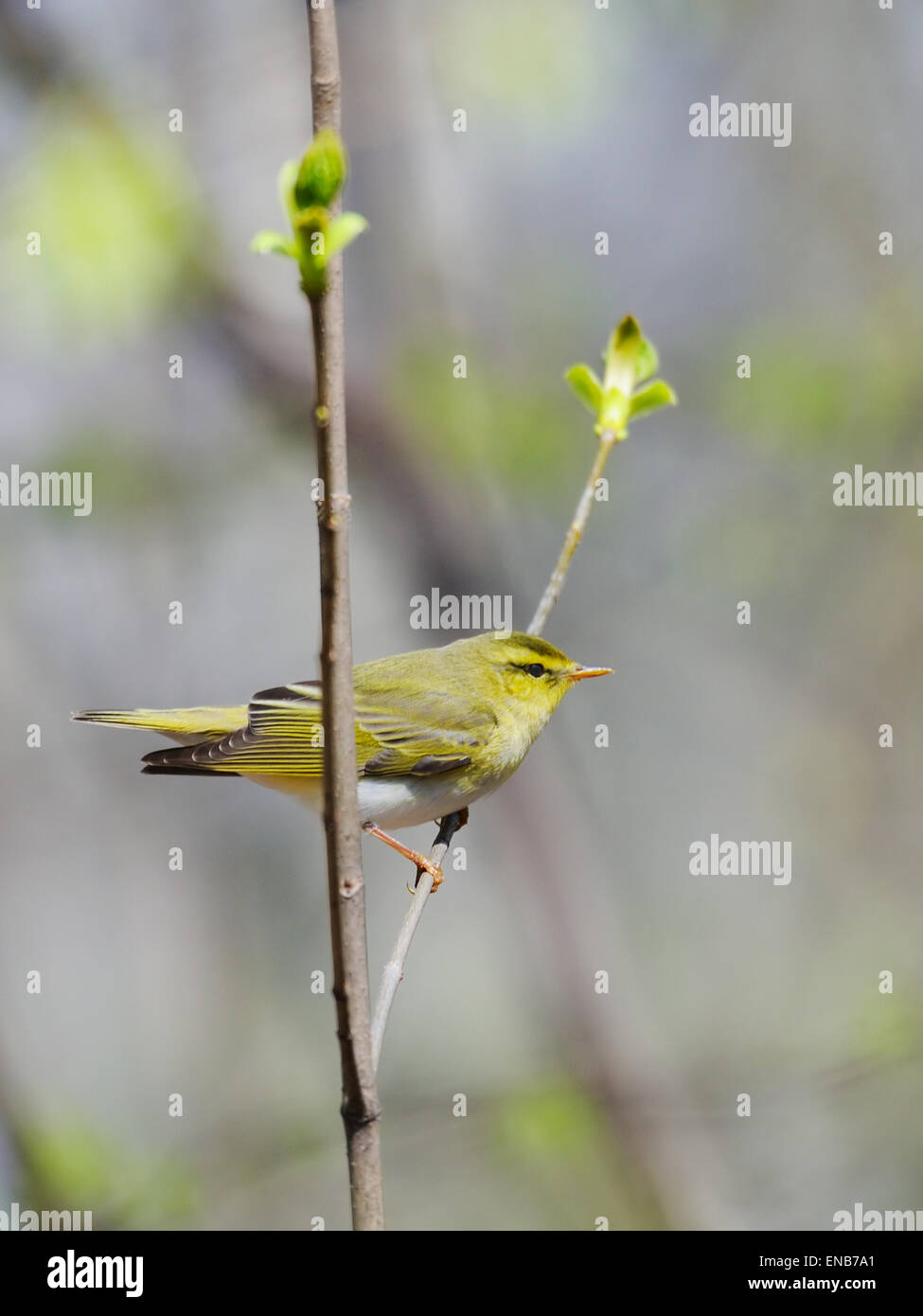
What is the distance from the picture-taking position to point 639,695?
22.5 ft

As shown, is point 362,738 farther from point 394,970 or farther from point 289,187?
point 289,187

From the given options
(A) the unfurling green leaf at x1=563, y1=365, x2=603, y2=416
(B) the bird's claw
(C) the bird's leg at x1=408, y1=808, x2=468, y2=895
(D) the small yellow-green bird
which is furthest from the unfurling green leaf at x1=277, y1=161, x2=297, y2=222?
(D) the small yellow-green bird

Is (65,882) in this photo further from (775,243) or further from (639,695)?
(775,243)

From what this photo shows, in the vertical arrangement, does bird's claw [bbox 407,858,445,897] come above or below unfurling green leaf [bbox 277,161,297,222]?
below

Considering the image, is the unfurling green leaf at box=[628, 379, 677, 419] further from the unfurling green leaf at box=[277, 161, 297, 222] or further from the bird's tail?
the bird's tail

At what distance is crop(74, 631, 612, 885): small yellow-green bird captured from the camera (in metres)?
3.29

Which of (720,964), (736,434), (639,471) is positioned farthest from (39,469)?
(720,964)

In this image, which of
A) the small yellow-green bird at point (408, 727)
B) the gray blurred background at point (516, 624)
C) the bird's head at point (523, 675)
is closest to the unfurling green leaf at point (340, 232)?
the small yellow-green bird at point (408, 727)

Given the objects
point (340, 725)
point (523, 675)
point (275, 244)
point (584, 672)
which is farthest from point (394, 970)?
point (523, 675)

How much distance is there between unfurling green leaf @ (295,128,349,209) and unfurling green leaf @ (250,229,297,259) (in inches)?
1.2

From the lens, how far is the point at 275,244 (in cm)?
88

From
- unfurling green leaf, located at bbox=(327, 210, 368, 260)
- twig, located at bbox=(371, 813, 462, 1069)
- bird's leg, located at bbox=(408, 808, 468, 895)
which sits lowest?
twig, located at bbox=(371, 813, 462, 1069)

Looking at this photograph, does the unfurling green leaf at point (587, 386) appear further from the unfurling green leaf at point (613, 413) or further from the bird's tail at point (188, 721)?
the bird's tail at point (188, 721)

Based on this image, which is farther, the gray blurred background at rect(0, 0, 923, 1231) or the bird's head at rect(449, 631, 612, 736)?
the gray blurred background at rect(0, 0, 923, 1231)
